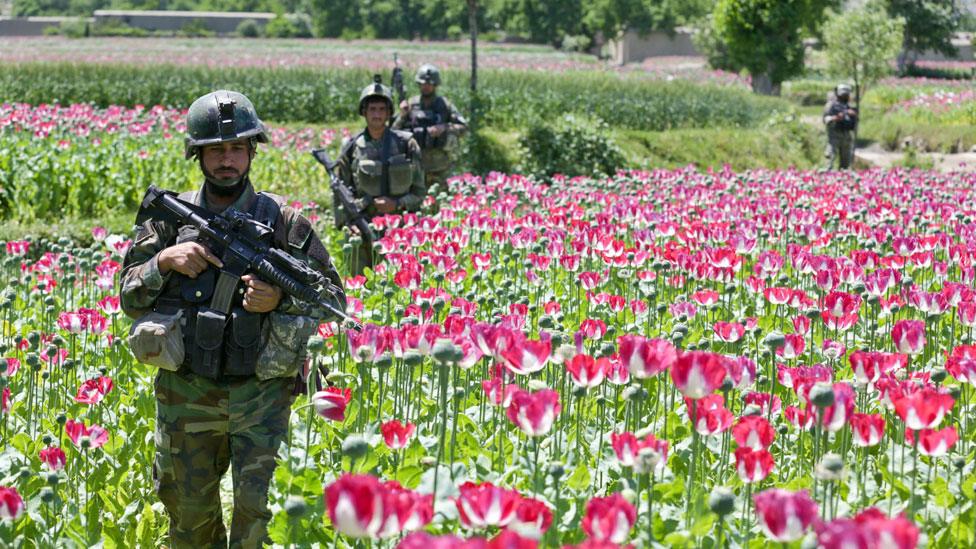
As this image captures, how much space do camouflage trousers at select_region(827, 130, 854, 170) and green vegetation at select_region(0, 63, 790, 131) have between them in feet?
14.6

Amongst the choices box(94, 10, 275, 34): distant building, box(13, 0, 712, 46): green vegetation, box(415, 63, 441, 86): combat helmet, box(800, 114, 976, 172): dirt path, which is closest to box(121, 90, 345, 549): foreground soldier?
box(415, 63, 441, 86): combat helmet

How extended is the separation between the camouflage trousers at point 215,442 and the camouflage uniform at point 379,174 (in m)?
4.48

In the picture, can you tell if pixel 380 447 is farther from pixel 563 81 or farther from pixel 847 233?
pixel 563 81

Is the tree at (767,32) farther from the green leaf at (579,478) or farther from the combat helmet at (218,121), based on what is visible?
the green leaf at (579,478)

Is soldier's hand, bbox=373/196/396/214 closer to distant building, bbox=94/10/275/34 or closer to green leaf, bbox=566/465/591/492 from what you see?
green leaf, bbox=566/465/591/492

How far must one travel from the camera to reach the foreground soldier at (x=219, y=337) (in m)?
3.94

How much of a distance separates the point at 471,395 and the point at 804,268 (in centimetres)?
224

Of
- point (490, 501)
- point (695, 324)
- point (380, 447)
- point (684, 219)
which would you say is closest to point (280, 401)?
point (380, 447)

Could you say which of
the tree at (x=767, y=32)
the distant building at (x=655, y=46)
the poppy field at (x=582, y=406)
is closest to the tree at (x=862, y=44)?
the tree at (x=767, y=32)

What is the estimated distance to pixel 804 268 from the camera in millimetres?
6281

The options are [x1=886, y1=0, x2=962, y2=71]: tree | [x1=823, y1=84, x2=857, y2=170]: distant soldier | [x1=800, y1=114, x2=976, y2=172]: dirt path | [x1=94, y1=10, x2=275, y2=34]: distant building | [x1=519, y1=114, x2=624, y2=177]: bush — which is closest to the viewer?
[x1=519, y1=114, x2=624, y2=177]: bush

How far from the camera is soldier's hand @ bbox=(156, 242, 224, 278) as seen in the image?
3855mm

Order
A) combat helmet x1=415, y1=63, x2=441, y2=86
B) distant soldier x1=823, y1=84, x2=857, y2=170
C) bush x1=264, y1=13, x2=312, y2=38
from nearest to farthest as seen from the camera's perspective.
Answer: combat helmet x1=415, y1=63, x2=441, y2=86 < distant soldier x1=823, y1=84, x2=857, y2=170 < bush x1=264, y1=13, x2=312, y2=38

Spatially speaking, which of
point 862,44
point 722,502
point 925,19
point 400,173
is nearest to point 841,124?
point 862,44
